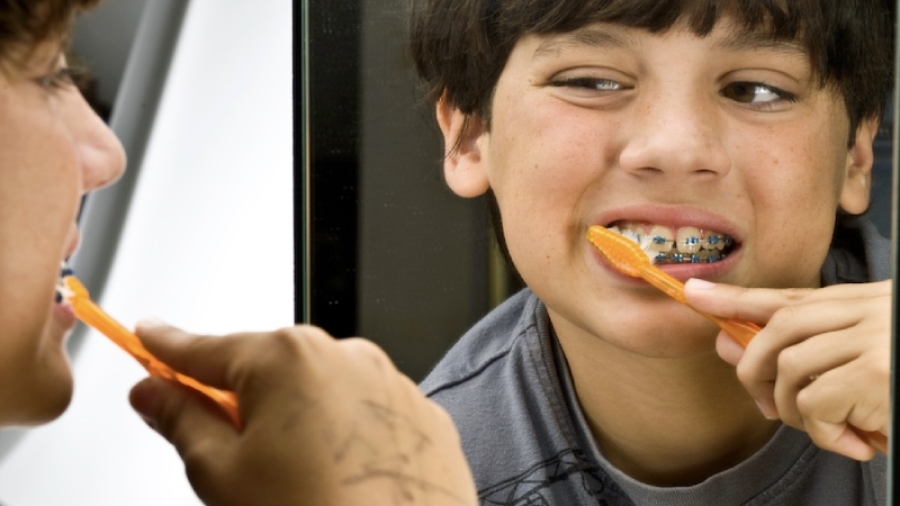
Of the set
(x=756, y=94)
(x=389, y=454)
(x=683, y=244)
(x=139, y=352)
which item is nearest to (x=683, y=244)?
(x=683, y=244)

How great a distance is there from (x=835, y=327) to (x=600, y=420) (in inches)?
7.1

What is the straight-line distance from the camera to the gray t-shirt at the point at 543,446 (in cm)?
75

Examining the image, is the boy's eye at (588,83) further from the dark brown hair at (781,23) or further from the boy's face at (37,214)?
the boy's face at (37,214)

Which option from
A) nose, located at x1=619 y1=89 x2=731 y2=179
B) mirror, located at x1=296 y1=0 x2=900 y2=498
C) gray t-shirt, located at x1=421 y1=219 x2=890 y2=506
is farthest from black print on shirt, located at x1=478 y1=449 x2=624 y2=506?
nose, located at x1=619 y1=89 x2=731 y2=179

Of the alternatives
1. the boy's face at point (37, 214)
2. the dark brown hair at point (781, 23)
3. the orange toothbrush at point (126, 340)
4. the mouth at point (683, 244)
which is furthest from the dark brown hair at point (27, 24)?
the mouth at point (683, 244)

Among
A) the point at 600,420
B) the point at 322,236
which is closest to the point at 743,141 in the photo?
the point at 600,420

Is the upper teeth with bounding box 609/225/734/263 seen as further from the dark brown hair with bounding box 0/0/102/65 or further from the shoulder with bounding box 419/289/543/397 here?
the dark brown hair with bounding box 0/0/102/65

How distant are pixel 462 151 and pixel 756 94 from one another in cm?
21

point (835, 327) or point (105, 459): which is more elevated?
point (835, 327)

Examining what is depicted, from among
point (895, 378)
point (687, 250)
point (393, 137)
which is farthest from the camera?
point (393, 137)

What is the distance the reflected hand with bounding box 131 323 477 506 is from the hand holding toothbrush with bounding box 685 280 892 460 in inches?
7.2

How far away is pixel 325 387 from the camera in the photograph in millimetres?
648

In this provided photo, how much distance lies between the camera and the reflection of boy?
0.70 metres

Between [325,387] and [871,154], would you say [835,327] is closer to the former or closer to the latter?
[871,154]
